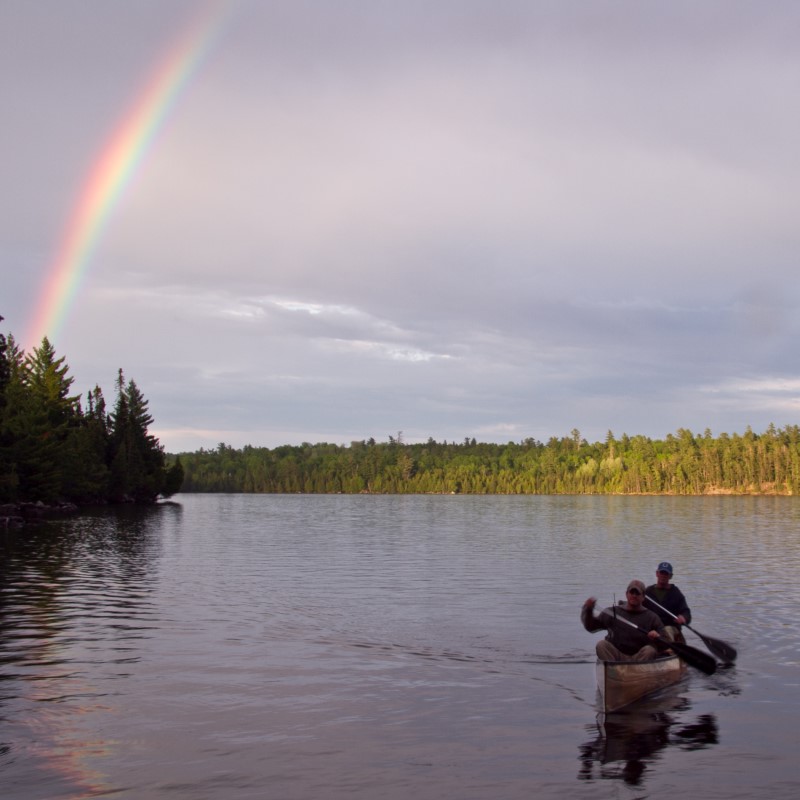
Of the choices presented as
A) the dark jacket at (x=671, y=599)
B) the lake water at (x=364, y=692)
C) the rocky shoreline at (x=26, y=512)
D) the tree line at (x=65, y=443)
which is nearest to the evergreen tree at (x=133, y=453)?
the tree line at (x=65, y=443)

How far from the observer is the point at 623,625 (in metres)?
21.0

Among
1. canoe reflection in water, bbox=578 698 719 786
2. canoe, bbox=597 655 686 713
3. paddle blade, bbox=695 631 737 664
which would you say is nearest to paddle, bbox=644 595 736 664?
paddle blade, bbox=695 631 737 664

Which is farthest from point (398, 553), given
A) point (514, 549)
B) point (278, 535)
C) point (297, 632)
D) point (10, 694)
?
point (10, 694)

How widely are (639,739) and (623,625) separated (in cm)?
407

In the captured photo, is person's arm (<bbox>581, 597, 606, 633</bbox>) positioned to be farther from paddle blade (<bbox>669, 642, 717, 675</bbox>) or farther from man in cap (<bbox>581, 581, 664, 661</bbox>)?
paddle blade (<bbox>669, 642, 717, 675</bbox>)

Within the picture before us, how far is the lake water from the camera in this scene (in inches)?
583

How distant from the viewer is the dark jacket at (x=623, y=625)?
20.8 m

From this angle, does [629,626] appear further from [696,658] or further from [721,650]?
[721,650]

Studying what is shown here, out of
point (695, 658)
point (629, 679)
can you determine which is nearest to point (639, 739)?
point (629, 679)

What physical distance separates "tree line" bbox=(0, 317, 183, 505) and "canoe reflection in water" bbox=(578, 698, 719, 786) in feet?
239

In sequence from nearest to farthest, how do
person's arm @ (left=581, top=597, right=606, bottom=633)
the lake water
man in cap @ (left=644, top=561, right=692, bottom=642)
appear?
the lake water, person's arm @ (left=581, top=597, right=606, bottom=633), man in cap @ (left=644, top=561, right=692, bottom=642)

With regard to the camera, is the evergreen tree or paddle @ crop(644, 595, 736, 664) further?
the evergreen tree

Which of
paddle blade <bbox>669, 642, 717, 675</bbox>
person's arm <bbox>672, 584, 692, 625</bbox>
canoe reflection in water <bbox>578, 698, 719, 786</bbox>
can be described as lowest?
canoe reflection in water <bbox>578, 698, 719, 786</bbox>

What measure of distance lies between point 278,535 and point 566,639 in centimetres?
6099
